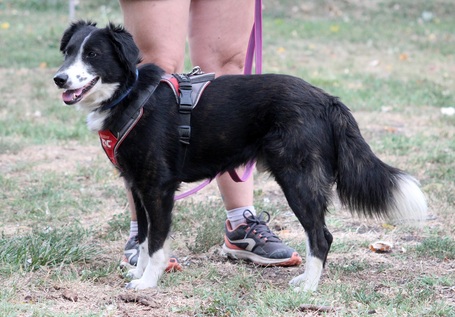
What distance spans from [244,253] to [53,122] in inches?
139

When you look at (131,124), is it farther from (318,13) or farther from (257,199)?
(318,13)

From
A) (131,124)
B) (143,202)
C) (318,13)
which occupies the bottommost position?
(318,13)

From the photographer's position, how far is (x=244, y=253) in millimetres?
4047

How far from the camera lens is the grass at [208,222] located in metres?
3.23

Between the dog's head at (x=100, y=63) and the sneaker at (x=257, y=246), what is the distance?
1.13m

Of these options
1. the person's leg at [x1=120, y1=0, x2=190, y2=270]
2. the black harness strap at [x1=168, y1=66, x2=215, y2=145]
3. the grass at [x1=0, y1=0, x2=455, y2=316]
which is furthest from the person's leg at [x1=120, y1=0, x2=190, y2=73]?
the grass at [x1=0, y1=0, x2=455, y2=316]

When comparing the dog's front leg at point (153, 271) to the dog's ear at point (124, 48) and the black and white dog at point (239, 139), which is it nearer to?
the black and white dog at point (239, 139)

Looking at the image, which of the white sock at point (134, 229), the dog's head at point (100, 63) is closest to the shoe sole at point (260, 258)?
the white sock at point (134, 229)

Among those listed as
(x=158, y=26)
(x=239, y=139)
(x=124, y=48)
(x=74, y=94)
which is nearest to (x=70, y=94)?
(x=74, y=94)

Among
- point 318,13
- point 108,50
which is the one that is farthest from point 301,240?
point 318,13

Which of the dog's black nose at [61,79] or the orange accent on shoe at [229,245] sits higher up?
the dog's black nose at [61,79]

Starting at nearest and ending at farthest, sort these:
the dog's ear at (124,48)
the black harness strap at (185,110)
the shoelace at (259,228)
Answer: the dog's ear at (124,48), the black harness strap at (185,110), the shoelace at (259,228)

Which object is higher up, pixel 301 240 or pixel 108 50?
pixel 108 50

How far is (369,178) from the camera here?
136 inches
